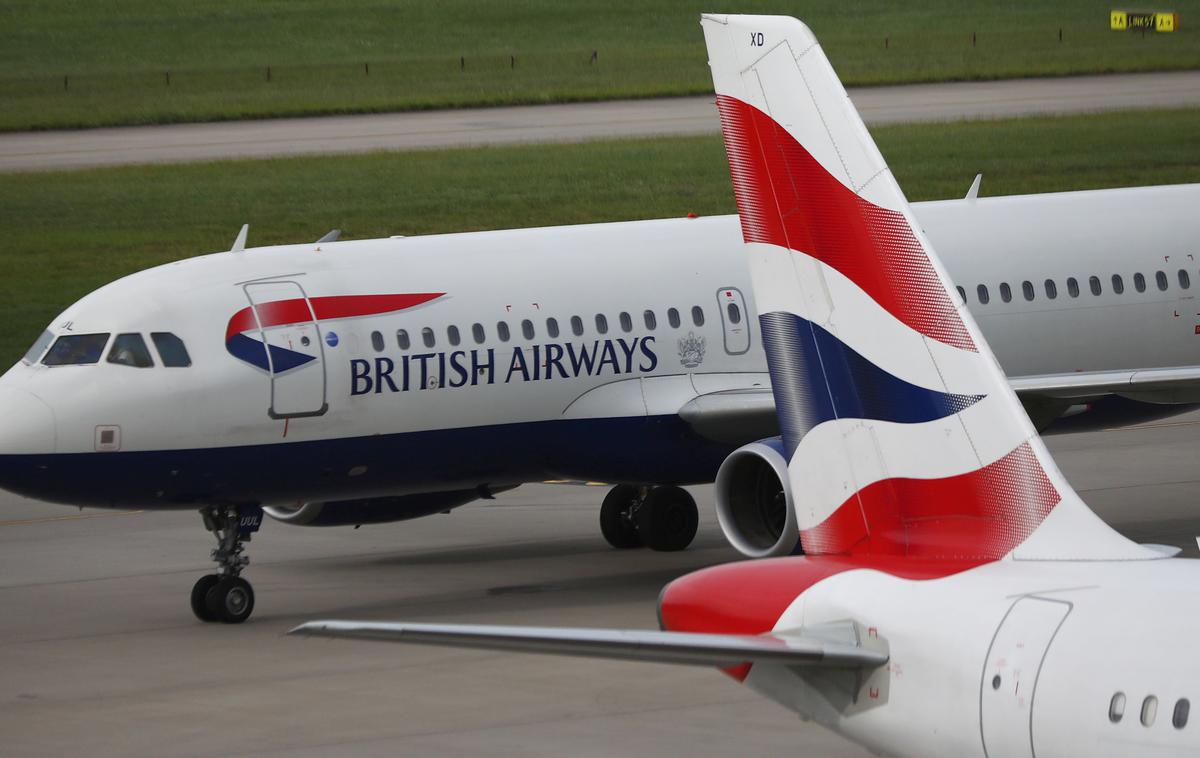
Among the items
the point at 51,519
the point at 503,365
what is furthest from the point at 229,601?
the point at 51,519

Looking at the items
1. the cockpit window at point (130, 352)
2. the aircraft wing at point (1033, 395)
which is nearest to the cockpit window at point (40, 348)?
the cockpit window at point (130, 352)

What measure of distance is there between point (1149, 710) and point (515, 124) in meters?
51.5

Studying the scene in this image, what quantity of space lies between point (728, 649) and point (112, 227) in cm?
3889

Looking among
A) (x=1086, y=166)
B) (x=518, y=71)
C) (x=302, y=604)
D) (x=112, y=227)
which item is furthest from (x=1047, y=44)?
(x=302, y=604)

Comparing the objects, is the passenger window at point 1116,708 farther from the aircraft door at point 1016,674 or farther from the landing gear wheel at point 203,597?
the landing gear wheel at point 203,597

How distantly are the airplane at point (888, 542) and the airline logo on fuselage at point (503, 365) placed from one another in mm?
9578

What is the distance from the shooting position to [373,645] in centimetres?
1866

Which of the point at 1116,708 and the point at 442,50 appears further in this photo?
the point at 442,50

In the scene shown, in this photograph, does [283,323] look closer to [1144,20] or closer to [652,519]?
[652,519]

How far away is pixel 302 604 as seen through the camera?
2039 cm

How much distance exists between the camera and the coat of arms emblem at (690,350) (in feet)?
69.5

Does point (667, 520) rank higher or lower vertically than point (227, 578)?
higher

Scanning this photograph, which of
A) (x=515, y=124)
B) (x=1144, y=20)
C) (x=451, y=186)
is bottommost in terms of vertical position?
(x=451, y=186)

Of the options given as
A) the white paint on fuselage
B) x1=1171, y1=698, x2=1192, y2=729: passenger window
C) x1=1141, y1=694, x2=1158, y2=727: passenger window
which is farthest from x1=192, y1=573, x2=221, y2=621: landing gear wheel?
x1=1171, y1=698, x2=1192, y2=729: passenger window
